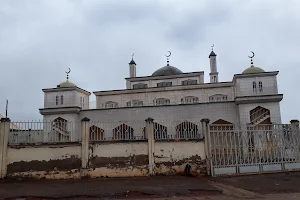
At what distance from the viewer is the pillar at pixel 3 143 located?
12.7 m

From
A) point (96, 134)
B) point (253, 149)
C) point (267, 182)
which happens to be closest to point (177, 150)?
point (253, 149)

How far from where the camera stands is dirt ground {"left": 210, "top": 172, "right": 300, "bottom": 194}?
11.1 metres

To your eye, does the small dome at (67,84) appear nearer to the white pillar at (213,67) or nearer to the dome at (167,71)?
the dome at (167,71)

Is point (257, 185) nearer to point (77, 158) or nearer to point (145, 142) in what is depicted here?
point (145, 142)

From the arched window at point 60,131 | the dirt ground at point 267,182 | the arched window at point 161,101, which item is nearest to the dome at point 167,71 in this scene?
the arched window at point 161,101

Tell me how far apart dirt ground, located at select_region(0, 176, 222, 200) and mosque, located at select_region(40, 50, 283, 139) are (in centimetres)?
1058

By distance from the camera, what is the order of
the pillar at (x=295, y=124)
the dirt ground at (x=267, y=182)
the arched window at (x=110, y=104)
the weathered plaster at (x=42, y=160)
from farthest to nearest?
the arched window at (x=110, y=104), the pillar at (x=295, y=124), the weathered plaster at (x=42, y=160), the dirt ground at (x=267, y=182)

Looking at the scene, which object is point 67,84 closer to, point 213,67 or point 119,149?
point 213,67

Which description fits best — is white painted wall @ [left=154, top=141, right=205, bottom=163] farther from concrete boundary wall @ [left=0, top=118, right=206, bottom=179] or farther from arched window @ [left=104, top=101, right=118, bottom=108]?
arched window @ [left=104, top=101, right=118, bottom=108]

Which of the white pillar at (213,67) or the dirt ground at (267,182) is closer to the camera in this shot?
the dirt ground at (267,182)

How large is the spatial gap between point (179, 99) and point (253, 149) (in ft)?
52.4

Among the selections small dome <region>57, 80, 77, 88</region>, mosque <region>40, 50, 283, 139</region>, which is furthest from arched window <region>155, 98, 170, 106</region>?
small dome <region>57, 80, 77, 88</region>

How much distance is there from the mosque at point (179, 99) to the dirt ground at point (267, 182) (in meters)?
7.30

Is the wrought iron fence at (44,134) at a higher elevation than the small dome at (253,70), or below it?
below
